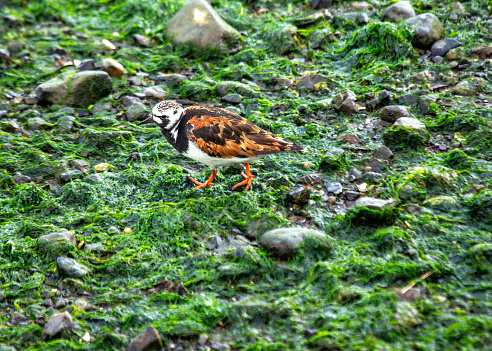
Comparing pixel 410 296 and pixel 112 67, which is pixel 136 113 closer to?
pixel 112 67

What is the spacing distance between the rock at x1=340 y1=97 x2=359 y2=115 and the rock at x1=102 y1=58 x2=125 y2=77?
3.74 metres

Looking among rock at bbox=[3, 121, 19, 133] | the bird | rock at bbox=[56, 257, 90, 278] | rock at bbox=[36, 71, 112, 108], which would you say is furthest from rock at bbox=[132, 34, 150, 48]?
rock at bbox=[56, 257, 90, 278]

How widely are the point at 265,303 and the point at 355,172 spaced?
7.25ft

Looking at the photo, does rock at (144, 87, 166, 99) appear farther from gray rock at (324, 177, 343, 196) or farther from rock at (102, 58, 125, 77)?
gray rock at (324, 177, 343, 196)

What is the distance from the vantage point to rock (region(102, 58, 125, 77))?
7.25 meters

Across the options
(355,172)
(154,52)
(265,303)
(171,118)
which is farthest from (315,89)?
(265,303)

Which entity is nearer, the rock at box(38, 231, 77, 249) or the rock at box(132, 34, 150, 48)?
the rock at box(38, 231, 77, 249)

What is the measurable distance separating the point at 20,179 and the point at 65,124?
1.27 metres

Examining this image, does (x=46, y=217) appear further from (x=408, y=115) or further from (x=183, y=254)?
(x=408, y=115)

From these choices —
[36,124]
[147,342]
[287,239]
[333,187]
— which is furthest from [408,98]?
[36,124]

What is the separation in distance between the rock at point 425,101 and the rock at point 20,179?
207 inches

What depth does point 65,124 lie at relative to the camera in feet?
20.9

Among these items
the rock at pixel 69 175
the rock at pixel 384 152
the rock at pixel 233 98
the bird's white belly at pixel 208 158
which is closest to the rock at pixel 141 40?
the rock at pixel 233 98

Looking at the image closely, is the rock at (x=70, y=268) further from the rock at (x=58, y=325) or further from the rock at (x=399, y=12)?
the rock at (x=399, y=12)
